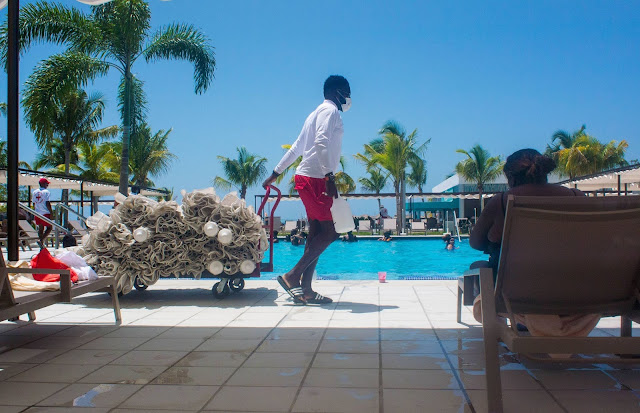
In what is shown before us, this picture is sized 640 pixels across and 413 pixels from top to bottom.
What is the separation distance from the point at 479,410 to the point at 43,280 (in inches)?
115

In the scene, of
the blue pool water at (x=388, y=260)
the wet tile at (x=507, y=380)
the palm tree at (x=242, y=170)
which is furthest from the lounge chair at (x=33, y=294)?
the palm tree at (x=242, y=170)

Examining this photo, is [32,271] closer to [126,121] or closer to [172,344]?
[172,344]

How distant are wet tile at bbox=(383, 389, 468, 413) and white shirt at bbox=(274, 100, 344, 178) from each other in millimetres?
2645

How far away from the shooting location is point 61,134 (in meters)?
30.3

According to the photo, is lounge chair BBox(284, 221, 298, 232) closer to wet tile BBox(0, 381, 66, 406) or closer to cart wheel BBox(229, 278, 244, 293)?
cart wheel BBox(229, 278, 244, 293)

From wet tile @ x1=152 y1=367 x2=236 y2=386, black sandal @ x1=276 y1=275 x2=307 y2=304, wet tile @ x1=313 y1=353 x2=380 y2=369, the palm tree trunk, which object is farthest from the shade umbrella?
the palm tree trunk

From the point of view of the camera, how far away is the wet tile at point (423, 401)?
6.97 feet

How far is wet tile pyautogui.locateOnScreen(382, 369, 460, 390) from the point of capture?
2414 mm

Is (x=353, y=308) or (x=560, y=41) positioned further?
(x=560, y=41)

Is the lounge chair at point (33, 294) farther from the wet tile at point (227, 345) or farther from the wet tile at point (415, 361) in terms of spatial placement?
the wet tile at point (415, 361)

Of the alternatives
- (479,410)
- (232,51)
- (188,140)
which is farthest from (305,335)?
(188,140)

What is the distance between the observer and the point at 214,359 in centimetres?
291

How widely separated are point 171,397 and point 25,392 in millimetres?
696

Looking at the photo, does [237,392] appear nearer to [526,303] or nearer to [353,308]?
[526,303]
